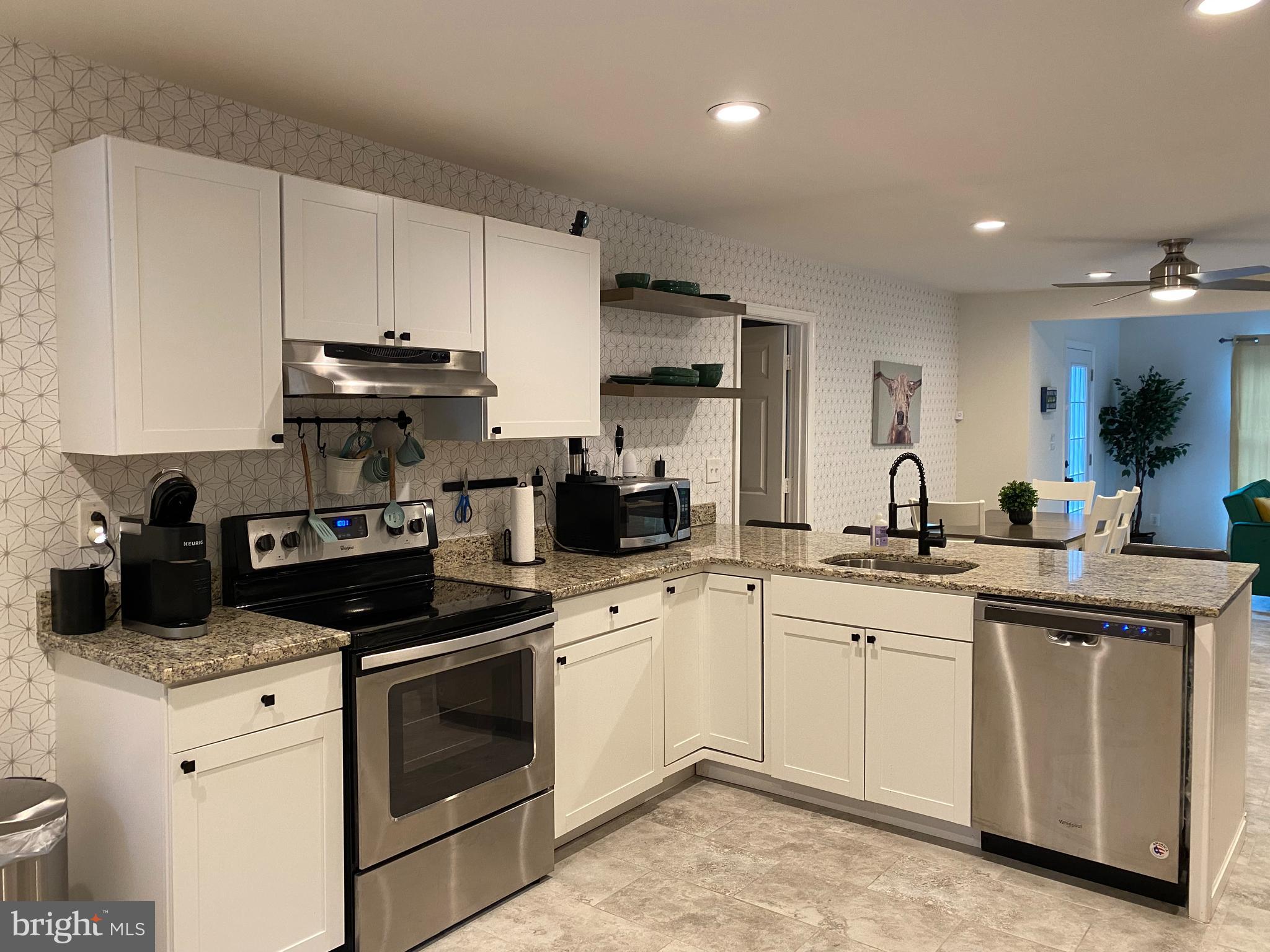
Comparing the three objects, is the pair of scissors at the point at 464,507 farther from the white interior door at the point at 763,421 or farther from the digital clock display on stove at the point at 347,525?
the white interior door at the point at 763,421

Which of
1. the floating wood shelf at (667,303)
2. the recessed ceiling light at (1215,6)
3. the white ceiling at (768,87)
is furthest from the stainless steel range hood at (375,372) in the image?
the recessed ceiling light at (1215,6)

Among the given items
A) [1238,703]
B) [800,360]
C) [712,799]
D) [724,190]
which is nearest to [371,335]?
[724,190]

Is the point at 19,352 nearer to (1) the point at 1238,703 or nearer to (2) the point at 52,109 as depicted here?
(2) the point at 52,109

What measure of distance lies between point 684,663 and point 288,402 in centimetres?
176

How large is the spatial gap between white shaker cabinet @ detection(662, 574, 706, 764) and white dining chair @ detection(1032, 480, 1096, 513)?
3327 millimetres

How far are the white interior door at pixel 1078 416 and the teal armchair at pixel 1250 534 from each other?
5.61ft

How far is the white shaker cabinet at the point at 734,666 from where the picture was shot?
3625mm

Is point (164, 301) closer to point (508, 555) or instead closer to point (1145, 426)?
point (508, 555)

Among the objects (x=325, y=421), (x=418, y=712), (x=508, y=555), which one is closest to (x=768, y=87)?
(x=325, y=421)

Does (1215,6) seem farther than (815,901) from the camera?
No

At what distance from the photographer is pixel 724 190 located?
3.96 meters

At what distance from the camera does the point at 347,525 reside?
2.95 metres

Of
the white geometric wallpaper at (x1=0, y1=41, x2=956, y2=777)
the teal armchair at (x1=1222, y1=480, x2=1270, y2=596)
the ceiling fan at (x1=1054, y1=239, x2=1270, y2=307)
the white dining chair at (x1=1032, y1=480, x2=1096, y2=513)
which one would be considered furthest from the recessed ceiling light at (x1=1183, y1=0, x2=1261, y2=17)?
the teal armchair at (x1=1222, y1=480, x2=1270, y2=596)

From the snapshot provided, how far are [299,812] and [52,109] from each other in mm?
1957
